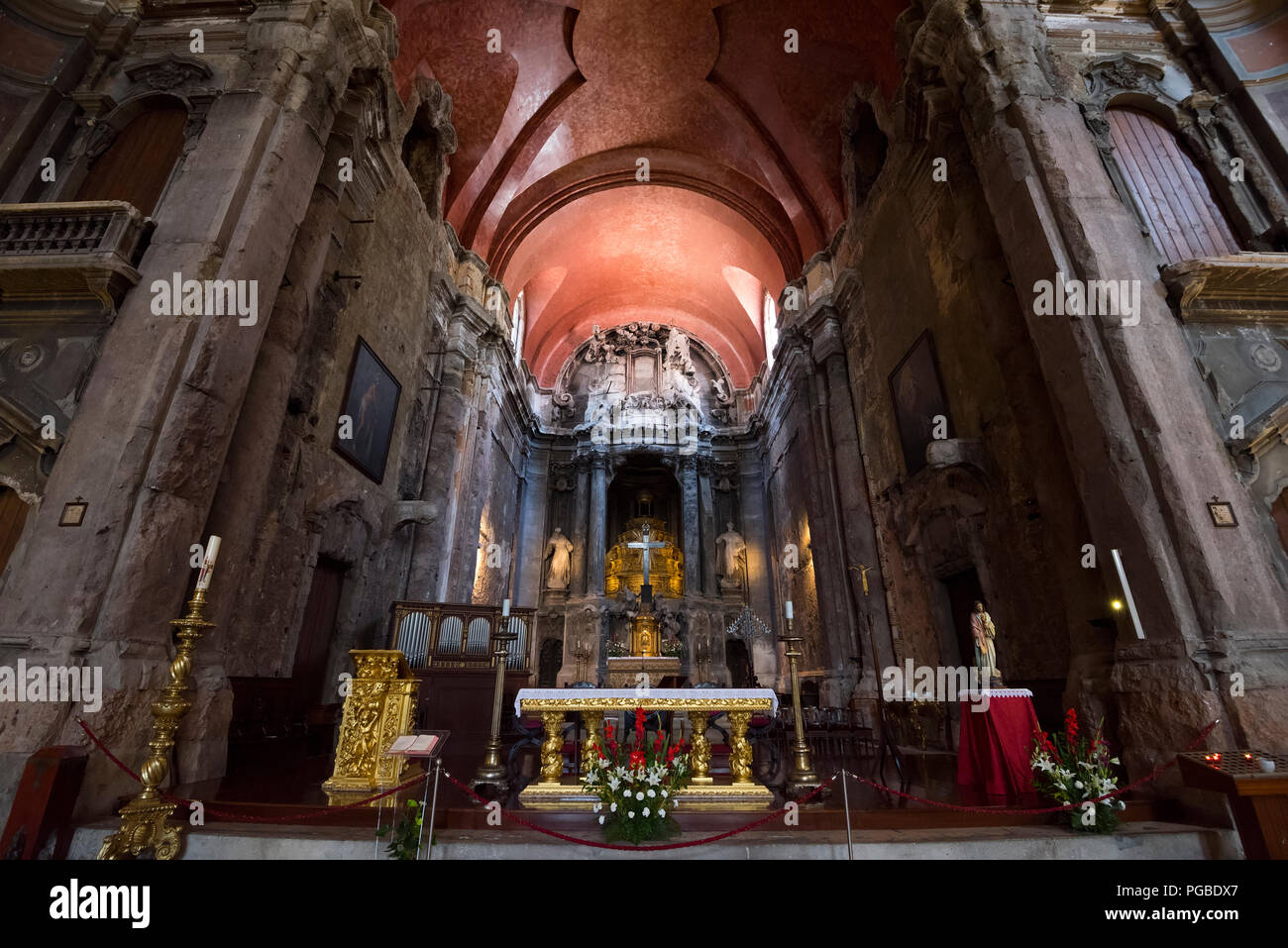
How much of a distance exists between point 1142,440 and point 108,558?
876cm

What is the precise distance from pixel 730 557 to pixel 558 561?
6.00m

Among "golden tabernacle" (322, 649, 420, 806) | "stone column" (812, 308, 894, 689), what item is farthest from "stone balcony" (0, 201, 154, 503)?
"stone column" (812, 308, 894, 689)

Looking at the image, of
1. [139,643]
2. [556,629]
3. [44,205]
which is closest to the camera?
[139,643]

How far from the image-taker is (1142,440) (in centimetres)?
498

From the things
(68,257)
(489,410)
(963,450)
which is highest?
(489,410)

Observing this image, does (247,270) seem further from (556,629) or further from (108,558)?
(556,629)

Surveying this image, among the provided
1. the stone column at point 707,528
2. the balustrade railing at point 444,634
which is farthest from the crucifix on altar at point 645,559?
the balustrade railing at point 444,634

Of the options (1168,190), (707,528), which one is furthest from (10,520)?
(707,528)

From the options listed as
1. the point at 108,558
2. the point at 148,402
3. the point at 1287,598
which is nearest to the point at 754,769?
the point at 1287,598

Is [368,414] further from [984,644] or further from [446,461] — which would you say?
[984,644]

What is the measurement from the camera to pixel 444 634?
9.38 meters

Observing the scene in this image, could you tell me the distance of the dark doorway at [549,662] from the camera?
18094 mm

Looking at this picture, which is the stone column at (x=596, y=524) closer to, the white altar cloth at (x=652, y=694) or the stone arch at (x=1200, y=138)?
the white altar cloth at (x=652, y=694)

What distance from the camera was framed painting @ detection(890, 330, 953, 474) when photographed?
8.78m
